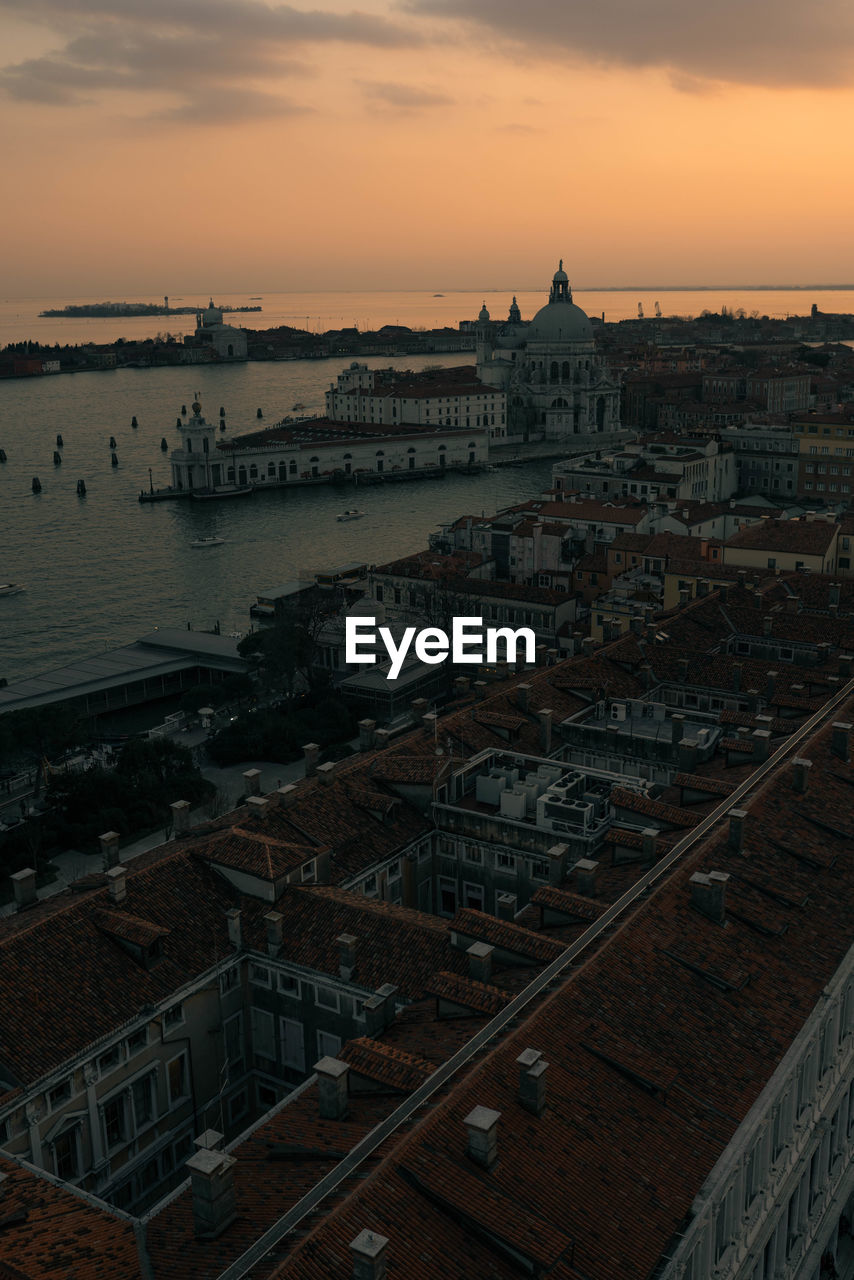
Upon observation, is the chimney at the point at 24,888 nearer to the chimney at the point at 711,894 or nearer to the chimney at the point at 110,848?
Result: the chimney at the point at 110,848

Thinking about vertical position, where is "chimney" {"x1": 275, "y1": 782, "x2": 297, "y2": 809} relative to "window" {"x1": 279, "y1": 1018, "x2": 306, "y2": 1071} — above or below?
above

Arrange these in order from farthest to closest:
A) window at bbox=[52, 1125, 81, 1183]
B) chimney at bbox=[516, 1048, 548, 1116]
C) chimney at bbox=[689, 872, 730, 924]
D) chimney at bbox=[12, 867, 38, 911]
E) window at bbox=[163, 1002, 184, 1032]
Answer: chimney at bbox=[12, 867, 38, 911]
window at bbox=[163, 1002, 184, 1032]
chimney at bbox=[689, 872, 730, 924]
window at bbox=[52, 1125, 81, 1183]
chimney at bbox=[516, 1048, 548, 1116]

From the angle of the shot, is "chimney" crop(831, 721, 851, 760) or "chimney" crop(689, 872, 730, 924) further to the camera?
"chimney" crop(831, 721, 851, 760)

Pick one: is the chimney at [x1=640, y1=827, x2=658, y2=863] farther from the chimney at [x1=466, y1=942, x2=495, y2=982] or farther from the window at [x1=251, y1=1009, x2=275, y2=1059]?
the window at [x1=251, y1=1009, x2=275, y2=1059]

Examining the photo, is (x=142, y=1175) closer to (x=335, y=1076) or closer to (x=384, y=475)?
(x=335, y=1076)

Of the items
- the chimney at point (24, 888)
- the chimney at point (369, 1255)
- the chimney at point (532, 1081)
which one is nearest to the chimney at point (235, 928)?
the chimney at point (24, 888)

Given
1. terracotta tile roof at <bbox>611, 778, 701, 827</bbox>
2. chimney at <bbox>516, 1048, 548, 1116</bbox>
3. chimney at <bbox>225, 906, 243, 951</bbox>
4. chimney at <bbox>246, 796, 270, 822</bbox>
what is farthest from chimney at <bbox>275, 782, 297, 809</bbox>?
chimney at <bbox>516, 1048, 548, 1116</bbox>

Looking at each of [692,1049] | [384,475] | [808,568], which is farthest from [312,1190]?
[384,475]
